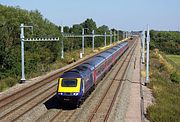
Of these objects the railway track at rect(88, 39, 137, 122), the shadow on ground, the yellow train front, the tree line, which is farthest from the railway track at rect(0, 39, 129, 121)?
the railway track at rect(88, 39, 137, 122)

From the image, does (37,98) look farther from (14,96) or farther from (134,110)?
(134,110)

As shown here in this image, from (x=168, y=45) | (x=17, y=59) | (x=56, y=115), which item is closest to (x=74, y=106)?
(x=56, y=115)

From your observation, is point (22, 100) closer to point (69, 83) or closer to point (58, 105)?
point (58, 105)

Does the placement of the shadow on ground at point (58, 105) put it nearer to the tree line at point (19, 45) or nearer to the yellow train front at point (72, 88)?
the yellow train front at point (72, 88)

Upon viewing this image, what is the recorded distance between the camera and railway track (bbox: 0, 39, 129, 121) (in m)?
24.4

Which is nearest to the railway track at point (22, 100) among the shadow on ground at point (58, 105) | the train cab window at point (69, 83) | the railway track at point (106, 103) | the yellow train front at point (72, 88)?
the shadow on ground at point (58, 105)

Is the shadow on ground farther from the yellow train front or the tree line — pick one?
the tree line

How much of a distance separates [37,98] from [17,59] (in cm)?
1449

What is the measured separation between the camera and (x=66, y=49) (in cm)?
8800

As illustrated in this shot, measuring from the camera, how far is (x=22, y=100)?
29328 mm

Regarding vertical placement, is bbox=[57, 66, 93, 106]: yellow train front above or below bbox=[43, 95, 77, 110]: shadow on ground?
above

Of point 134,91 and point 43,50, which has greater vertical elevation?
point 43,50

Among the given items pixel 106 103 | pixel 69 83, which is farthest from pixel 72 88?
pixel 106 103

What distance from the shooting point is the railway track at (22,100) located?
24359 mm
